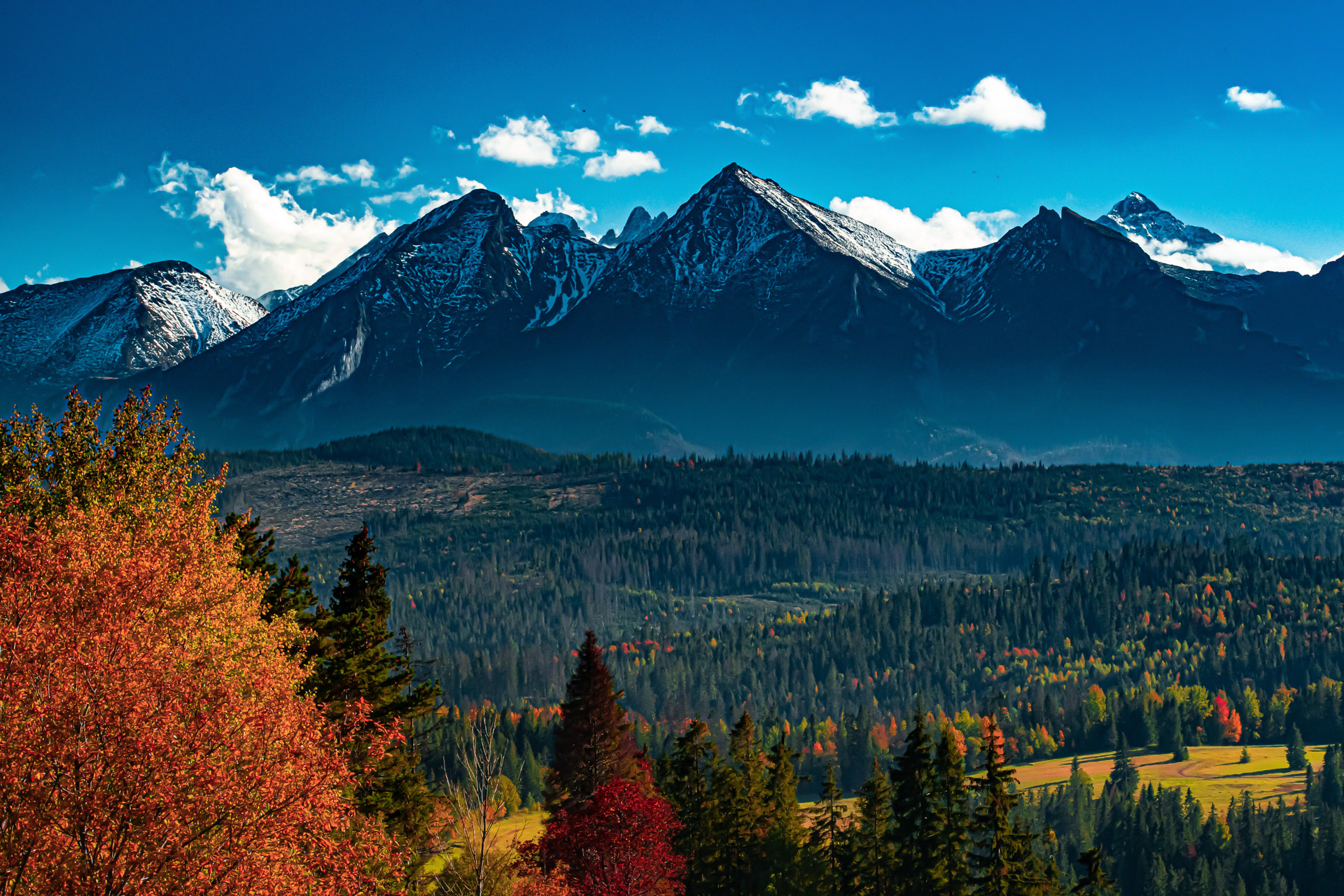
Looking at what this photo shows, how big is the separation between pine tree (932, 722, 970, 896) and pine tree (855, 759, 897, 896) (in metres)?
5.67

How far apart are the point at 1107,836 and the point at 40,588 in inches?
7301

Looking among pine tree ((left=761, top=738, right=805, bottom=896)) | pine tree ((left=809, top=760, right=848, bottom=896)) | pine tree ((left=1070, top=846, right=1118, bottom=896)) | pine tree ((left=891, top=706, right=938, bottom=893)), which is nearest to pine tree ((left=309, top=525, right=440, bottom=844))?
pine tree ((left=891, top=706, right=938, bottom=893))

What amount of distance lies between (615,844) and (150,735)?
3246 centimetres

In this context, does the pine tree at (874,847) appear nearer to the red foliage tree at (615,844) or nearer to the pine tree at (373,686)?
the red foliage tree at (615,844)

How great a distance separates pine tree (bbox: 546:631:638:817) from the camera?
202 feet

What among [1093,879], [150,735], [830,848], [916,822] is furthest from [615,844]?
[150,735]

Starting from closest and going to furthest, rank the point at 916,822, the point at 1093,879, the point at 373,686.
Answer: the point at 373,686 → the point at 1093,879 → the point at 916,822

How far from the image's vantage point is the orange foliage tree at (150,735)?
26.1 meters

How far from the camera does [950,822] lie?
59.9 metres

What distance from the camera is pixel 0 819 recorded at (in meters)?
26.5

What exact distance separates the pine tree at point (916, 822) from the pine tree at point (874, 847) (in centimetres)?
407

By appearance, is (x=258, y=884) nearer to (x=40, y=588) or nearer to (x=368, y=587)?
(x=40, y=588)

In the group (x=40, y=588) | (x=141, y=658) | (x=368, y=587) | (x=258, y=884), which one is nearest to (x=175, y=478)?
(x=368, y=587)

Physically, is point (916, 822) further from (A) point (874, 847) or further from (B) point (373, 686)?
(B) point (373, 686)
